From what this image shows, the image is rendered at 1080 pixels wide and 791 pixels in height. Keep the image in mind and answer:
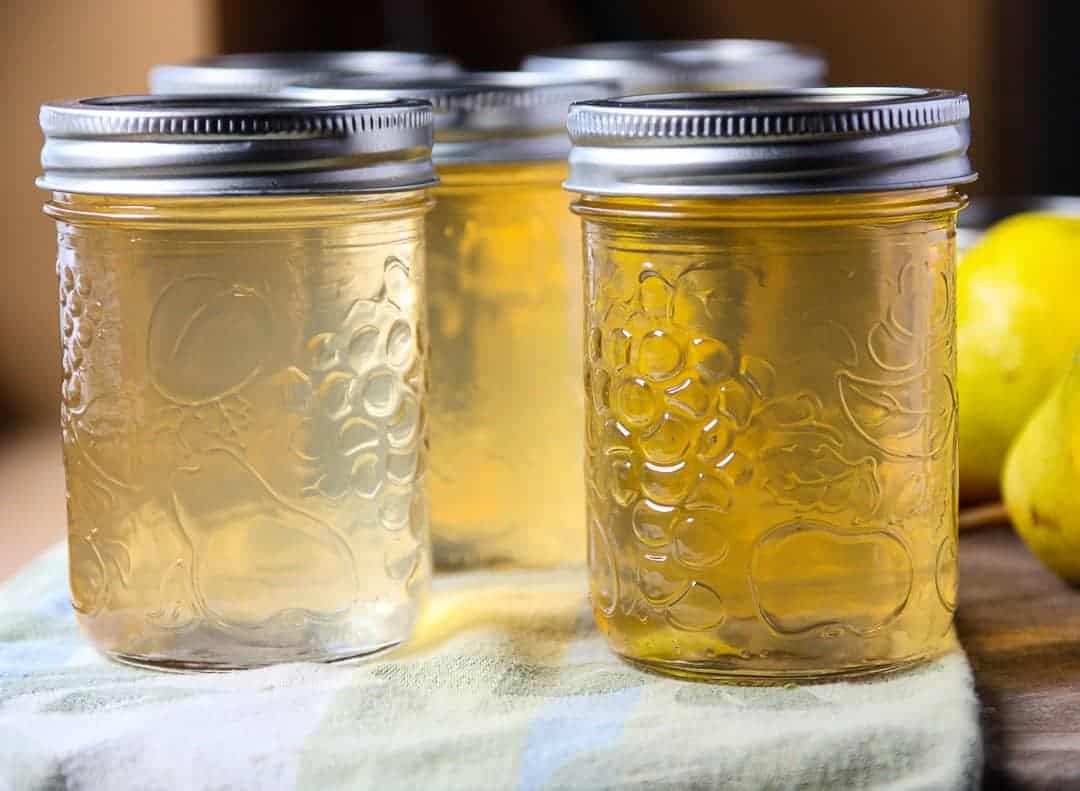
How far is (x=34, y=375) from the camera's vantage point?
4.03ft

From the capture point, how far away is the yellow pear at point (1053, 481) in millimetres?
783

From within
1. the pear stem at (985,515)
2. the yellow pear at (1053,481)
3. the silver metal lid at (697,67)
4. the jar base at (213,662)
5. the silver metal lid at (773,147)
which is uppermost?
the silver metal lid at (697,67)

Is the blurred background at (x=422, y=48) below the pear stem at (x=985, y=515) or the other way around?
the other way around

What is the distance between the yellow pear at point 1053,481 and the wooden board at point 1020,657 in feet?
0.08

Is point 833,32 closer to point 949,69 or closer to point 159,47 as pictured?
point 949,69

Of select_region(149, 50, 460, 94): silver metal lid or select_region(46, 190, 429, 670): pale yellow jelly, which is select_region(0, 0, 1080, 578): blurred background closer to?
select_region(149, 50, 460, 94): silver metal lid

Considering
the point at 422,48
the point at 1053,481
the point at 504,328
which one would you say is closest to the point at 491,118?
the point at 504,328

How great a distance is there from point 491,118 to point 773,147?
21 centimetres

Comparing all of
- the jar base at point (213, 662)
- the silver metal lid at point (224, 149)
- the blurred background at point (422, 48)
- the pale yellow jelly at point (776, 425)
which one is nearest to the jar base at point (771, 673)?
the pale yellow jelly at point (776, 425)

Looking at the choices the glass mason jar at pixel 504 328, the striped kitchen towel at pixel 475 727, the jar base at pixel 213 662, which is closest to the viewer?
the striped kitchen towel at pixel 475 727

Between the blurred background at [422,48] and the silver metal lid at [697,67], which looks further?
the blurred background at [422,48]

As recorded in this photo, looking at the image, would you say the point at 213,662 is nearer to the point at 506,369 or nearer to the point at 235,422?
the point at 235,422

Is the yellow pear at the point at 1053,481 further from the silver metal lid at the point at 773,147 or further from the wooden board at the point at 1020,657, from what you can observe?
the silver metal lid at the point at 773,147

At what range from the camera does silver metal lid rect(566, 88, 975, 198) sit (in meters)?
0.62
